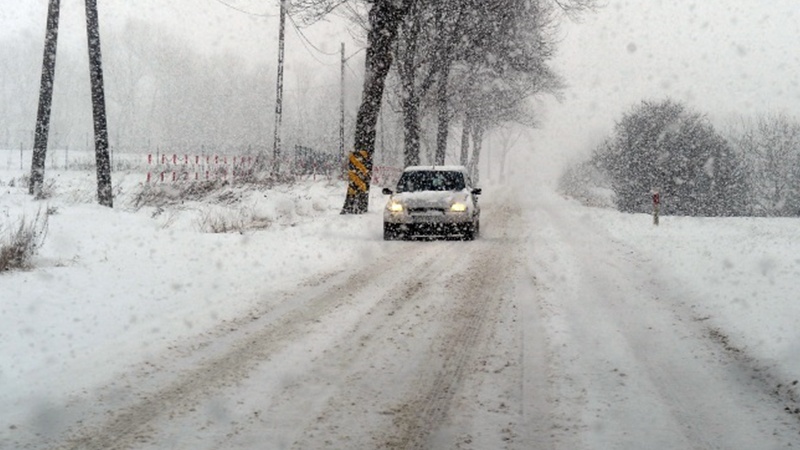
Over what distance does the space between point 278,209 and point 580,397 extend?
14.9m

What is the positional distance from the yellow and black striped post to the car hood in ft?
12.4

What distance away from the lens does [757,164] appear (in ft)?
214

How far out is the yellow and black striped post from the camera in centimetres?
1769

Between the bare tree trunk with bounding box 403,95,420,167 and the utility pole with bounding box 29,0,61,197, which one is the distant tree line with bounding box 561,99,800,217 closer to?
the bare tree trunk with bounding box 403,95,420,167

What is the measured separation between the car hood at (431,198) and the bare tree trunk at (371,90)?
3756mm

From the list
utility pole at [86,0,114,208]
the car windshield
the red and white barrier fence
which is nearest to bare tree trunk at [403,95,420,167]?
the red and white barrier fence

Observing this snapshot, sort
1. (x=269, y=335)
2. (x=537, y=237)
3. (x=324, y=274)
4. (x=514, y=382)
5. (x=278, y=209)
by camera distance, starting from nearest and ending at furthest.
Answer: (x=514, y=382) < (x=269, y=335) < (x=324, y=274) < (x=537, y=237) < (x=278, y=209)

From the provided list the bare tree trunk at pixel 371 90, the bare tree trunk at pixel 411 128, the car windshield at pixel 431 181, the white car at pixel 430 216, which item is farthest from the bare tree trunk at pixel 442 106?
the white car at pixel 430 216

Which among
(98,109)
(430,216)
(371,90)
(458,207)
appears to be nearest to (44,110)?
(98,109)

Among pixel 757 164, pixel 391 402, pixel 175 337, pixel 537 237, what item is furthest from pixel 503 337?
pixel 757 164

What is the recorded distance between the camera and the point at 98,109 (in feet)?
54.1

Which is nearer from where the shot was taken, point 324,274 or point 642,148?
point 324,274

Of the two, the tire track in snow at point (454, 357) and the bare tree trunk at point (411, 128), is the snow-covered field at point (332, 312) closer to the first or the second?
the tire track in snow at point (454, 357)

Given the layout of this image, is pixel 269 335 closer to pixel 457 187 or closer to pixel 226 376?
pixel 226 376
